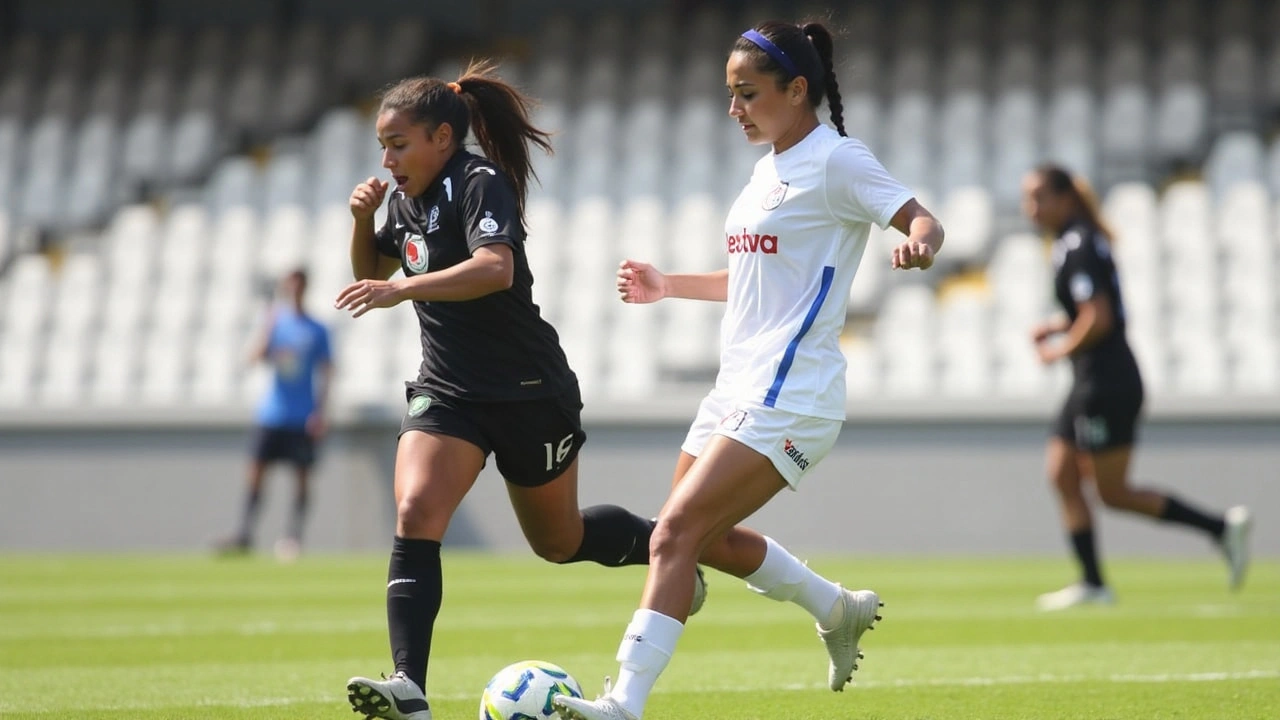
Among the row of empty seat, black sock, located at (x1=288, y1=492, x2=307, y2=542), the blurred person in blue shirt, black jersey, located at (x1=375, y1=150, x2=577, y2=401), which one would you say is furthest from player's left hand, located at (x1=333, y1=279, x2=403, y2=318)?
the row of empty seat

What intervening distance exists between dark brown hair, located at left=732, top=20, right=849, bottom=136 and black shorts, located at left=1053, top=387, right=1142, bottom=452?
15.6 feet

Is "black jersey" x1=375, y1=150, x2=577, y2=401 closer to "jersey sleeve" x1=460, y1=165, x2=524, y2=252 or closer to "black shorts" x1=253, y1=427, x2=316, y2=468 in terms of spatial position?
"jersey sleeve" x1=460, y1=165, x2=524, y2=252

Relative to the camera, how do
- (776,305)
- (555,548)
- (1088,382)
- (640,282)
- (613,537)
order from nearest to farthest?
(776,305) < (640,282) < (555,548) < (613,537) < (1088,382)

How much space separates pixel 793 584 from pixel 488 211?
5.08 feet

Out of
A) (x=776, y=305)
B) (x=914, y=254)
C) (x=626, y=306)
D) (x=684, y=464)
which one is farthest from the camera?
(x=626, y=306)

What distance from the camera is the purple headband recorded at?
4.82 m

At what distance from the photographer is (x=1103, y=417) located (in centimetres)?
934

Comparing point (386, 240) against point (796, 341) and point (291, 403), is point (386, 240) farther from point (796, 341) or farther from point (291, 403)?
point (291, 403)

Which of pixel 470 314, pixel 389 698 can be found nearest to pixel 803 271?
pixel 470 314

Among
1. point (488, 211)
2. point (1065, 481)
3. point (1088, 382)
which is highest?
point (488, 211)

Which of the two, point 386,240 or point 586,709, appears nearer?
point 586,709

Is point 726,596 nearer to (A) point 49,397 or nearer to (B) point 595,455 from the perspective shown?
(B) point 595,455

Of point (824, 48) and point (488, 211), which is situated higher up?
point (824, 48)

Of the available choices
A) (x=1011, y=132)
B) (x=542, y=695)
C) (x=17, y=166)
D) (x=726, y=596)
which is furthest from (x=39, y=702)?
(x=17, y=166)
